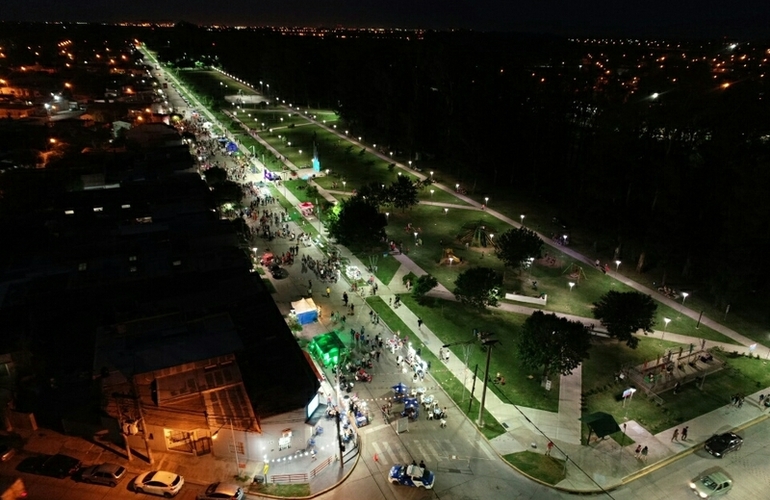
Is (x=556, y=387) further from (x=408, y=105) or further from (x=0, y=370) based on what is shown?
(x=408, y=105)

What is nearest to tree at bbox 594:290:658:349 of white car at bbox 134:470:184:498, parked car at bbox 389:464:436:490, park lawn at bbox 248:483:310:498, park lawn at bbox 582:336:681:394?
park lawn at bbox 582:336:681:394

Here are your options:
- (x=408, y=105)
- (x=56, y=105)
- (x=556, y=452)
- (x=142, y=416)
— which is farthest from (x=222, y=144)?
(x=556, y=452)

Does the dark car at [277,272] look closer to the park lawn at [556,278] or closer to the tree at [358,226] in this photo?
the tree at [358,226]

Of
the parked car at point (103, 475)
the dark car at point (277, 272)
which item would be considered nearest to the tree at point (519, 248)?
the dark car at point (277, 272)

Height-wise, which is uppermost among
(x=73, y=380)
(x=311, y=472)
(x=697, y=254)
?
(x=697, y=254)

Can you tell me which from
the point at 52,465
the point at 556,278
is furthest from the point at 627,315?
the point at 52,465

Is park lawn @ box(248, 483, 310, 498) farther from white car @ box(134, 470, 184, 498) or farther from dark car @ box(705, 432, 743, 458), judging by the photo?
dark car @ box(705, 432, 743, 458)
